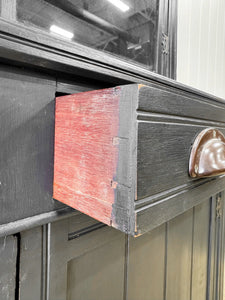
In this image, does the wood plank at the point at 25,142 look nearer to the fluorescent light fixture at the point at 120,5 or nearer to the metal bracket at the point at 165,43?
the fluorescent light fixture at the point at 120,5

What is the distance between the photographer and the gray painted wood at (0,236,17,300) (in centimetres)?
39

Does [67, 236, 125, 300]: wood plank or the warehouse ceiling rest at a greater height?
the warehouse ceiling

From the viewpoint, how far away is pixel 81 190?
362mm

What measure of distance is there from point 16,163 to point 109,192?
7.3 inches

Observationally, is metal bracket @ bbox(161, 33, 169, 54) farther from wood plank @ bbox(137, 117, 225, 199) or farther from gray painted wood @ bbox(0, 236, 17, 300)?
gray painted wood @ bbox(0, 236, 17, 300)

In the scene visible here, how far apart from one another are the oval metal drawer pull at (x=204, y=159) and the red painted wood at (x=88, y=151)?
→ 0.61 feet

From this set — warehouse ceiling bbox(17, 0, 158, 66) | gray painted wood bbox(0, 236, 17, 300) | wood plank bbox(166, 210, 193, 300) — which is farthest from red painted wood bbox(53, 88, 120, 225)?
wood plank bbox(166, 210, 193, 300)

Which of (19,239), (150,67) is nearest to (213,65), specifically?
(150,67)

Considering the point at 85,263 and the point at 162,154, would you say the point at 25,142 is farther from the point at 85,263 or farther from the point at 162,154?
the point at 85,263

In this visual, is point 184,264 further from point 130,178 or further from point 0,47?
point 0,47

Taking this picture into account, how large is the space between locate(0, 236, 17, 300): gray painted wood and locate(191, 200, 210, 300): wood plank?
0.87m

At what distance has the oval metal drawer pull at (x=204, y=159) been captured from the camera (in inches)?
16.1

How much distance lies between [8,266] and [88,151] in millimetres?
267

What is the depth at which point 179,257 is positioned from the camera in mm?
933
